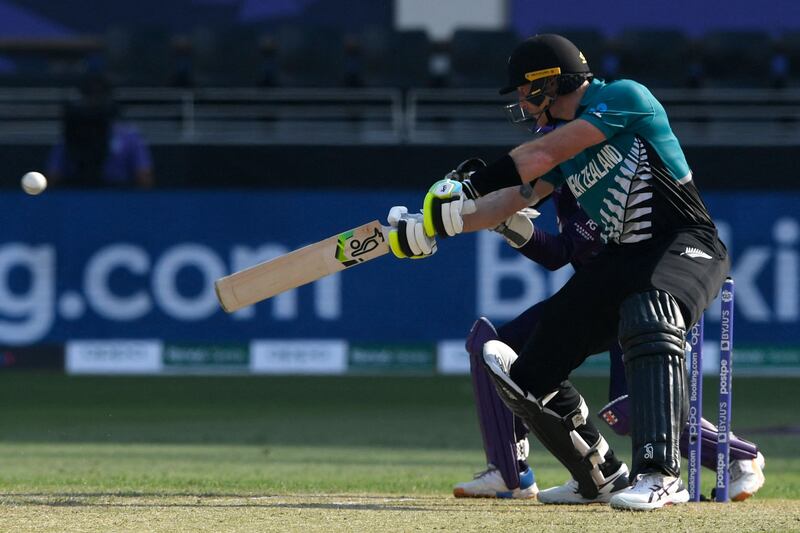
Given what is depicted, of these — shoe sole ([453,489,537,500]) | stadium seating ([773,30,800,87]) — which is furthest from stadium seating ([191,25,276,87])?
shoe sole ([453,489,537,500])

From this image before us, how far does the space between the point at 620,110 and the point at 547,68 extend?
14.1 inches

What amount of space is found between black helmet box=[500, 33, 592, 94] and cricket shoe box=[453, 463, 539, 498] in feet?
5.29

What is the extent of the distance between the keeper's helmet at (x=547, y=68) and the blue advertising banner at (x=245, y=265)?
22.5 feet

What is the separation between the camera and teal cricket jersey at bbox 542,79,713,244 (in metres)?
5.20

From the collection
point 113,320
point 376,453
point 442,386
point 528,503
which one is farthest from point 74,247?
point 528,503

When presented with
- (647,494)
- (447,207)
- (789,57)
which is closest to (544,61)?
(447,207)

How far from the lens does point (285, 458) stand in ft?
27.1

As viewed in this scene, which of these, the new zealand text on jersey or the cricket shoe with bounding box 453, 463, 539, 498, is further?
the cricket shoe with bounding box 453, 463, 539, 498

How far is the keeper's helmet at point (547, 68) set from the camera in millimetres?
5371

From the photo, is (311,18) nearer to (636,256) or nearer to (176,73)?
(176,73)

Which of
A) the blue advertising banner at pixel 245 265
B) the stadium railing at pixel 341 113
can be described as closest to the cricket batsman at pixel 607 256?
the blue advertising banner at pixel 245 265

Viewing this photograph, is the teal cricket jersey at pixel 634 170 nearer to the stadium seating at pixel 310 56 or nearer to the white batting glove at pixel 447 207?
the white batting glove at pixel 447 207

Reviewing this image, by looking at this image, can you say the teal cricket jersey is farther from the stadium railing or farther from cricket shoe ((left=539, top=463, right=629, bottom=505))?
the stadium railing

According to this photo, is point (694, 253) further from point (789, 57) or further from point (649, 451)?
point (789, 57)
